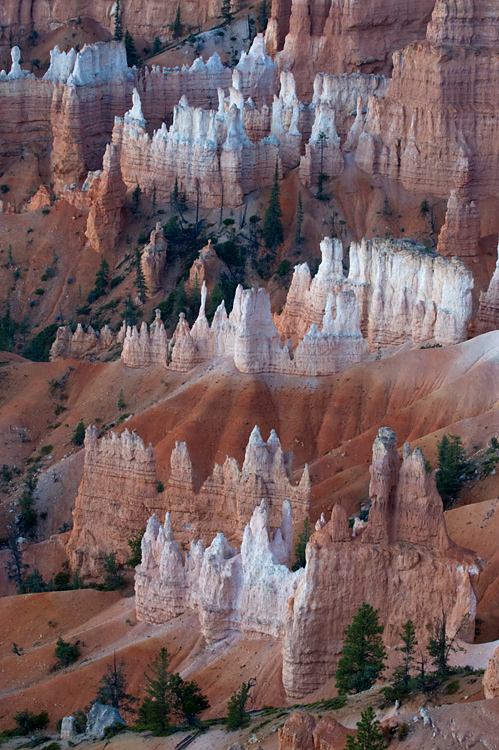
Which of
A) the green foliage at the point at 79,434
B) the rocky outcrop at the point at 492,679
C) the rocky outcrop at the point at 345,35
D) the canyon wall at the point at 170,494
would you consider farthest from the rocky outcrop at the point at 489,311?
the rocky outcrop at the point at 492,679

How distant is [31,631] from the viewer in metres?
57.9

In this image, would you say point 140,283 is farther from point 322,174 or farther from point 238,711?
point 238,711

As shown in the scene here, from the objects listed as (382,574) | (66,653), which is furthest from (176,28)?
(382,574)

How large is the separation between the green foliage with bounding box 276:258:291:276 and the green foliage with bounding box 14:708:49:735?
58480mm

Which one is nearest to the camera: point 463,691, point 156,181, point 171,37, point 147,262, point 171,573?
point 463,691

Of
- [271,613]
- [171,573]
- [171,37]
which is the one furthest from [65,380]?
[171,37]

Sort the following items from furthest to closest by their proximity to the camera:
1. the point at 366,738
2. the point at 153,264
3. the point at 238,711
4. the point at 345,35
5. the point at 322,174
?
the point at 345,35 < the point at 322,174 < the point at 153,264 < the point at 238,711 < the point at 366,738

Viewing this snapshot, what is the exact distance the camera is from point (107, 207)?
11119 cm

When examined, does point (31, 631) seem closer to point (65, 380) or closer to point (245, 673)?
point (245, 673)

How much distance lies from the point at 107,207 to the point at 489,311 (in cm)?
3766

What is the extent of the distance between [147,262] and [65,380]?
64.1 ft

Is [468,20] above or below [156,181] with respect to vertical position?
above

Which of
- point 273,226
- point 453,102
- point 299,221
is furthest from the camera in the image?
point 299,221

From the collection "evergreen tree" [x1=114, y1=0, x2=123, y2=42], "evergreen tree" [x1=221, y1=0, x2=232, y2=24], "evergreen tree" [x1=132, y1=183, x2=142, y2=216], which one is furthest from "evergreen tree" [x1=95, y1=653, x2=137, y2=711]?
"evergreen tree" [x1=114, y1=0, x2=123, y2=42]
